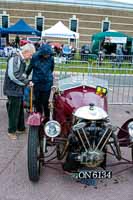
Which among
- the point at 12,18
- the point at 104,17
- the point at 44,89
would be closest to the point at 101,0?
the point at 104,17

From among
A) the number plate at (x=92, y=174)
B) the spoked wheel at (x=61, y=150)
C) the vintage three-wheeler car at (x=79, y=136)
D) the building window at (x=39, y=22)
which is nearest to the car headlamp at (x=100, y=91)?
the vintage three-wheeler car at (x=79, y=136)

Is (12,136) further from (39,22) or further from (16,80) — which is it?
(39,22)

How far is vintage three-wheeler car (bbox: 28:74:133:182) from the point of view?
4051 mm

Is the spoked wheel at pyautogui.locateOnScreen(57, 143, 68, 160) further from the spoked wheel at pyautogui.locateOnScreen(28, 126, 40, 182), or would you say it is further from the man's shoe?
the man's shoe

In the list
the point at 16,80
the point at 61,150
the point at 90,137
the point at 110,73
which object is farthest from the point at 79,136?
the point at 110,73

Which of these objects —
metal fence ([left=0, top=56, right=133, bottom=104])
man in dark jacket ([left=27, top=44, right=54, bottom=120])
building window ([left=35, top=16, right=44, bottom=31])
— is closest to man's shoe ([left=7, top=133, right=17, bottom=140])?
man in dark jacket ([left=27, top=44, right=54, bottom=120])

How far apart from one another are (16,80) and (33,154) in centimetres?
166

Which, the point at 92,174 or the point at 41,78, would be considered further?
the point at 41,78

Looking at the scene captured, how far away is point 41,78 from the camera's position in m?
5.95

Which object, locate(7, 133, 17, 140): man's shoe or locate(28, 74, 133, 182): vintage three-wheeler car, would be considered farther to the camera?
locate(7, 133, 17, 140): man's shoe

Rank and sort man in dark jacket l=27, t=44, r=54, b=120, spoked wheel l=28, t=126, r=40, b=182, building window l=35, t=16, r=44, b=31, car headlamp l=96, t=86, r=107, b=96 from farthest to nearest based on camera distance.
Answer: building window l=35, t=16, r=44, b=31 < man in dark jacket l=27, t=44, r=54, b=120 < car headlamp l=96, t=86, r=107, b=96 < spoked wheel l=28, t=126, r=40, b=182

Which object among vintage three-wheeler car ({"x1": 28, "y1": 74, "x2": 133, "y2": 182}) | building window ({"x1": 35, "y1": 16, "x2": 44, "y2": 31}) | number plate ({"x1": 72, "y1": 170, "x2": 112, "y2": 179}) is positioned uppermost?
building window ({"x1": 35, "y1": 16, "x2": 44, "y2": 31})

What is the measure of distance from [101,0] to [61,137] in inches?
1590

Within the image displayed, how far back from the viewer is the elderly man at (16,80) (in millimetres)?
5434
